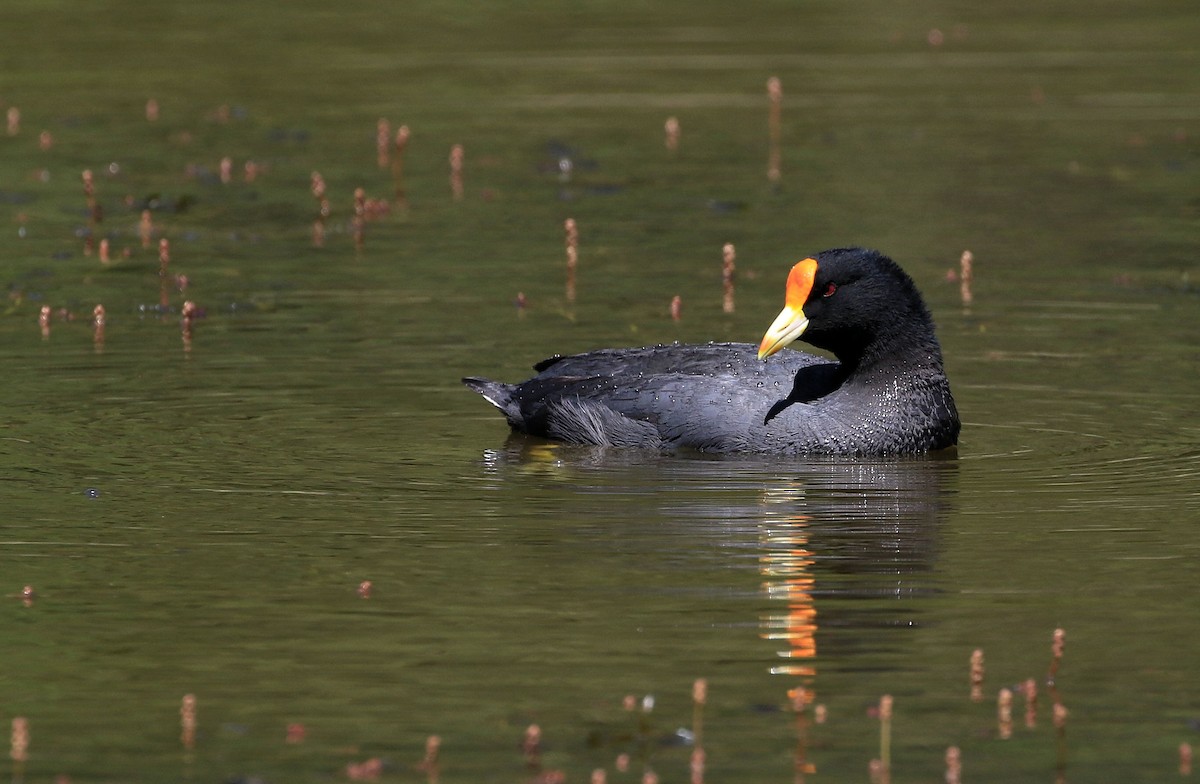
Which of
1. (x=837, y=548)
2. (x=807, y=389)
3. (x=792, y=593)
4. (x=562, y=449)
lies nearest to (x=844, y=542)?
(x=837, y=548)

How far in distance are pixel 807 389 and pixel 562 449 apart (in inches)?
54.0

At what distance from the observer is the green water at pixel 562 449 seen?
284 inches

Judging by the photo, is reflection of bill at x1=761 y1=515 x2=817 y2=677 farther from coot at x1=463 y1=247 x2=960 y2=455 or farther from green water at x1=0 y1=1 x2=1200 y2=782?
coot at x1=463 y1=247 x2=960 y2=455

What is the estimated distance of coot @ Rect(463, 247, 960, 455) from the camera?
11.4 m

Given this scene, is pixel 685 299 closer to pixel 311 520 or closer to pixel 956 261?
pixel 956 261

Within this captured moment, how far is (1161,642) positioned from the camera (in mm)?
7828

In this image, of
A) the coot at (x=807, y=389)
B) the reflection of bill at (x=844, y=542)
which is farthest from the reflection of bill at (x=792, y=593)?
the coot at (x=807, y=389)

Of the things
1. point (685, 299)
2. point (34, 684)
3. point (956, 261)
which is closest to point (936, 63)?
point (956, 261)

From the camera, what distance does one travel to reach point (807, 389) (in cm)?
1173

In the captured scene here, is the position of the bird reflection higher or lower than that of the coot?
lower

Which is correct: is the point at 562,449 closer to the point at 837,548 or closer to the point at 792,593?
the point at 837,548

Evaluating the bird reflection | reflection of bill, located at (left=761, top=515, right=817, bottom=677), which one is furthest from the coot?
reflection of bill, located at (left=761, top=515, right=817, bottom=677)

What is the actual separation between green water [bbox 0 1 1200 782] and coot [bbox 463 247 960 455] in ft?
0.96

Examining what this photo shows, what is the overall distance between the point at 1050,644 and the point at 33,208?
518 inches
